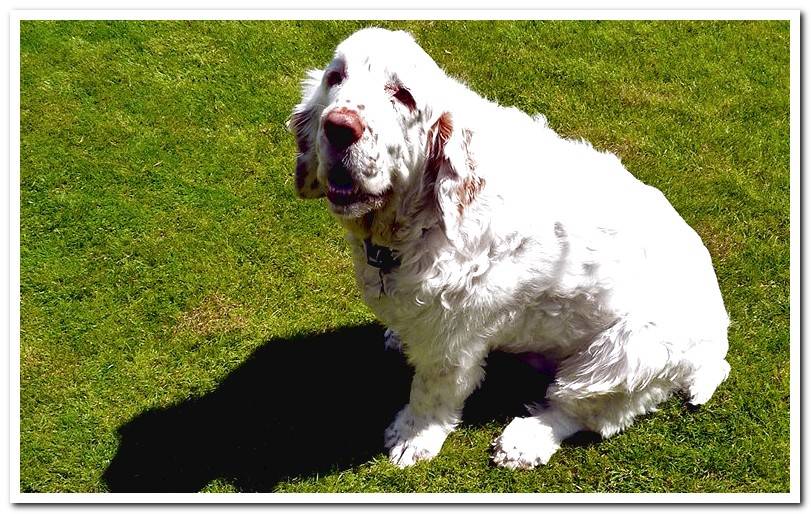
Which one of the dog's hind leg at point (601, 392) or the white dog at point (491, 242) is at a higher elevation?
the white dog at point (491, 242)

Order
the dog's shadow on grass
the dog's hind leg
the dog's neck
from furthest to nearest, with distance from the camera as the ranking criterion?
the dog's shadow on grass < the dog's hind leg < the dog's neck

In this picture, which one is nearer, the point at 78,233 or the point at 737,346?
the point at 737,346

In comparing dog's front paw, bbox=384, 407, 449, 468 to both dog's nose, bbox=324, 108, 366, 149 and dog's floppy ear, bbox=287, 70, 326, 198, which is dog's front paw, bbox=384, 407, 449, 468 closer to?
dog's floppy ear, bbox=287, 70, 326, 198

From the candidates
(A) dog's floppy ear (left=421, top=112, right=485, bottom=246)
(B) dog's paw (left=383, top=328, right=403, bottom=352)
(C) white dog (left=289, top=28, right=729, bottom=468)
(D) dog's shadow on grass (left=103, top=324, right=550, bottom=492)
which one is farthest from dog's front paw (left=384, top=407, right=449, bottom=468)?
(A) dog's floppy ear (left=421, top=112, right=485, bottom=246)

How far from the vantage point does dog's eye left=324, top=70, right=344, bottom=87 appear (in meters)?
3.04

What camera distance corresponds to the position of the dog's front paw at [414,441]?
436 cm

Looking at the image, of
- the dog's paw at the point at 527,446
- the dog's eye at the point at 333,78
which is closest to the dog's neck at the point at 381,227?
the dog's eye at the point at 333,78

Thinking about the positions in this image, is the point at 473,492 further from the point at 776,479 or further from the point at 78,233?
the point at 78,233

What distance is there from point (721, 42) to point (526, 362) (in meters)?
4.16

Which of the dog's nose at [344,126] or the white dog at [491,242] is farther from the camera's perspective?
the white dog at [491,242]

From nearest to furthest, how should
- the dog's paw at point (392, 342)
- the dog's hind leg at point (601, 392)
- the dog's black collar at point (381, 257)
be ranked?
the dog's black collar at point (381, 257) → the dog's hind leg at point (601, 392) → the dog's paw at point (392, 342)

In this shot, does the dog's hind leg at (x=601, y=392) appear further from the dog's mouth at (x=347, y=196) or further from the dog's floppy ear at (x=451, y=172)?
the dog's mouth at (x=347, y=196)

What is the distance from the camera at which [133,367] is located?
15.6 feet

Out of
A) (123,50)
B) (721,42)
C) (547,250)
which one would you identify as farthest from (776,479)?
(123,50)
